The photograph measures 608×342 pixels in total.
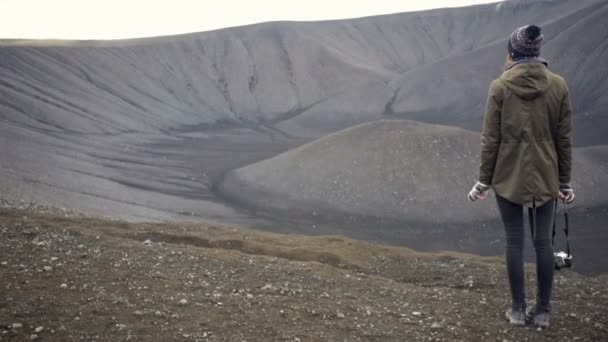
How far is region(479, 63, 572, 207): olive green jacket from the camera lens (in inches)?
152

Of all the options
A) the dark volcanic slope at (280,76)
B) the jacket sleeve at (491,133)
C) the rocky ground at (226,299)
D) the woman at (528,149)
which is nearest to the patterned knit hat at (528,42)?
the woman at (528,149)

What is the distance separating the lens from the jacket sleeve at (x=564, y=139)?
3.92 meters

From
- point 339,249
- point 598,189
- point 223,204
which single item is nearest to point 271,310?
point 339,249

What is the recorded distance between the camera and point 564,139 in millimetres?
3932

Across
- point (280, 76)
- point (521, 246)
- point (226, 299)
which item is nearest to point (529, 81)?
point (521, 246)

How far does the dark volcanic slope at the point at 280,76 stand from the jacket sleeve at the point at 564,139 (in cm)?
2779

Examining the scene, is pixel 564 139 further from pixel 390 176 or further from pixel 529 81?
pixel 390 176

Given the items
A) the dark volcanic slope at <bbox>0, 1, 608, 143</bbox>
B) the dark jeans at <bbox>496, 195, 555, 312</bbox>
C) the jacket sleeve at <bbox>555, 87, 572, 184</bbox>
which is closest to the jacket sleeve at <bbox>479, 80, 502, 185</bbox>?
the dark jeans at <bbox>496, 195, 555, 312</bbox>

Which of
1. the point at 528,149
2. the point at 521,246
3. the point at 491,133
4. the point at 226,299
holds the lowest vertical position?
the point at 226,299

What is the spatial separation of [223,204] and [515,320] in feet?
57.5

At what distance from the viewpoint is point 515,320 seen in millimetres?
4145

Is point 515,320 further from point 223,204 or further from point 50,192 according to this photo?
point 223,204

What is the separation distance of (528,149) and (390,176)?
1686 cm

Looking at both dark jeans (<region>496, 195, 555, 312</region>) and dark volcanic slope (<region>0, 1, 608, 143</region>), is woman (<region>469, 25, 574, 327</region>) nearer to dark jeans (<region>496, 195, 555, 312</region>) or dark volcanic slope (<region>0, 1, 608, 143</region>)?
dark jeans (<region>496, 195, 555, 312</region>)
